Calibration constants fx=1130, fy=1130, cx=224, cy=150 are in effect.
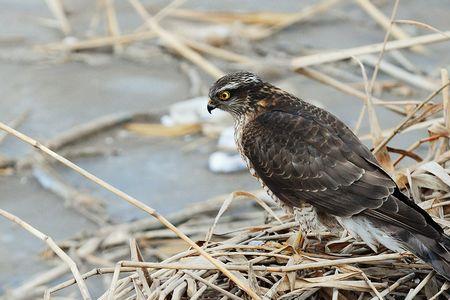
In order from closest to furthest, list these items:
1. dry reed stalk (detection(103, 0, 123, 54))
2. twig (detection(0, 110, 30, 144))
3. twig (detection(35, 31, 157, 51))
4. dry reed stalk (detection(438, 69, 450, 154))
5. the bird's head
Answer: dry reed stalk (detection(438, 69, 450, 154)), the bird's head, twig (detection(0, 110, 30, 144)), twig (detection(35, 31, 157, 51)), dry reed stalk (detection(103, 0, 123, 54))

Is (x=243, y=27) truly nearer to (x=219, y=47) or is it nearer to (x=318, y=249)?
(x=219, y=47)

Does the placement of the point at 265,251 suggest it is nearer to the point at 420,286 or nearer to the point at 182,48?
the point at 420,286

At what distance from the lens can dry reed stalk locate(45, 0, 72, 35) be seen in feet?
28.6

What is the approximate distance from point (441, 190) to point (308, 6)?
15.1 feet

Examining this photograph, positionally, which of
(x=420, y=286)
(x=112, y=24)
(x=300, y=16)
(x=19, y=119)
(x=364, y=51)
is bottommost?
(x=420, y=286)

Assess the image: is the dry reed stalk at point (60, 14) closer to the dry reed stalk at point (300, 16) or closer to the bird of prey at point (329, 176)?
the dry reed stalk at point (300, 16)

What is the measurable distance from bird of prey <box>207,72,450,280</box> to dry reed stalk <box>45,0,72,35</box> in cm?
392

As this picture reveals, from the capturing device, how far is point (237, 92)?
5.17 metres

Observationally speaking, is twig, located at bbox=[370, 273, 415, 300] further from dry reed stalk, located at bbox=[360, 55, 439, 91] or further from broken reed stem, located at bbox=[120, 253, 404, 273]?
dry reed stalk, located at bbox=[360, 55, 439, 91]

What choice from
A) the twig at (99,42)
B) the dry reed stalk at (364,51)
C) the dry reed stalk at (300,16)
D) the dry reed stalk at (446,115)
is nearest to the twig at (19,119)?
the twig at (99,42)

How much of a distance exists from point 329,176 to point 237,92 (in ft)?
2.76

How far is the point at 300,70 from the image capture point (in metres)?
5.92

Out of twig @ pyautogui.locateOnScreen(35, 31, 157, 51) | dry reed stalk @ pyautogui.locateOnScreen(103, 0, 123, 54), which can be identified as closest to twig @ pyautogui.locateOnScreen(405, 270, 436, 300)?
twig @ pyautogui.locateOnScreen(35, 31, 157, 51)

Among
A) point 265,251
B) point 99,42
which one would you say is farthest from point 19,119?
point 265,251
